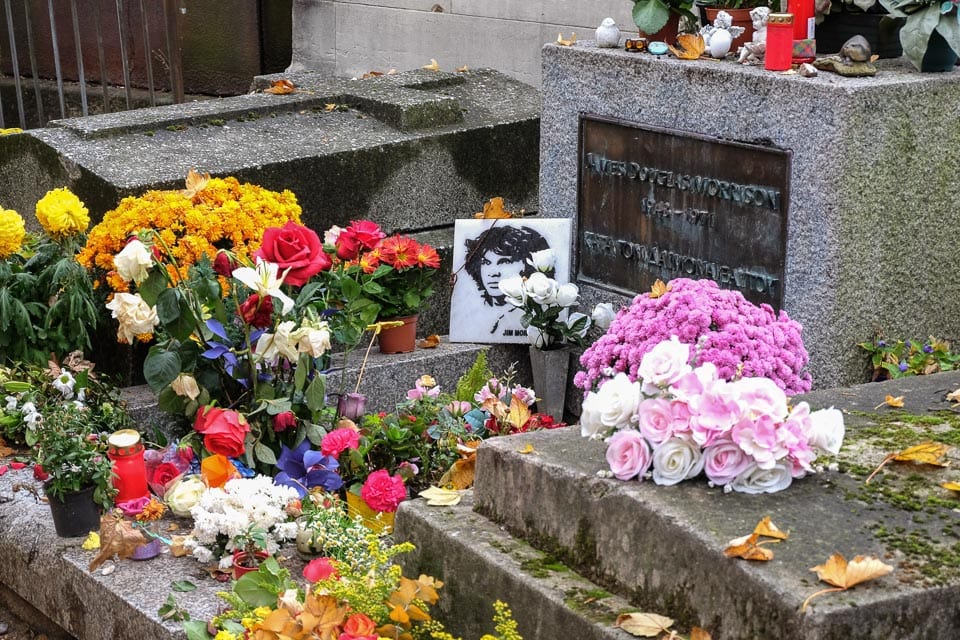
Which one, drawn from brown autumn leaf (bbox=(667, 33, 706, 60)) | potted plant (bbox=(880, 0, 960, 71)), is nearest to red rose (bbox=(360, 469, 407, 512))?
brown autumn leaf (bbox=(667, 33, 706, 60))

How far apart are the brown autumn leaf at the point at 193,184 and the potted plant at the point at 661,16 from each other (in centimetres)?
165

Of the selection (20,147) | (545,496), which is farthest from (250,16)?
(545,496)

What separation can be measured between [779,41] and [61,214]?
2430 millimetres

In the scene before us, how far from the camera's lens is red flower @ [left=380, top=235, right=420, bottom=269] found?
4.63 m

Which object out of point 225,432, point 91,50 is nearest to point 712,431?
point 225,432

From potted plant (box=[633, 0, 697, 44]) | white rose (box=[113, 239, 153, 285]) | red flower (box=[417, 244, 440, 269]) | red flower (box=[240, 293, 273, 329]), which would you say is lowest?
red flower (box=[417, 244, 440, 269])

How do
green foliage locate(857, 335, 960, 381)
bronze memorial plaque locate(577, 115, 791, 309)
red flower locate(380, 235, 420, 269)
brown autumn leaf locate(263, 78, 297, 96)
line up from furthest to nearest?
brown autumn leaf locate(263, 78, 297, 96) < red flower locate(380, 235, 420, 269) < bronze memorial plaque locate(577, 115, 791, 309) < green foliage locate(857, 335, 960, 381)

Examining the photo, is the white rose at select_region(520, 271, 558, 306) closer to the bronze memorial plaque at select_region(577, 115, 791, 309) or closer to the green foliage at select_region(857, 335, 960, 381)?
the bronze memorial plaque at select_region(577, 115, 791, 309)

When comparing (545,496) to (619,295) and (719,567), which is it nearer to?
(719,567)

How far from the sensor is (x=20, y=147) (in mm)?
5383

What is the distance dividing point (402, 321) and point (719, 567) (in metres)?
2.56

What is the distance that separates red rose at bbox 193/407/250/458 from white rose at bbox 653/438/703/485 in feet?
5.08

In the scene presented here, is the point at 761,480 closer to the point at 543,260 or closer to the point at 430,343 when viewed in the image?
the point at 543,260

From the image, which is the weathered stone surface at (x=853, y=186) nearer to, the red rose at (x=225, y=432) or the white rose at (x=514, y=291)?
the white rose at (x=514, y=291)
